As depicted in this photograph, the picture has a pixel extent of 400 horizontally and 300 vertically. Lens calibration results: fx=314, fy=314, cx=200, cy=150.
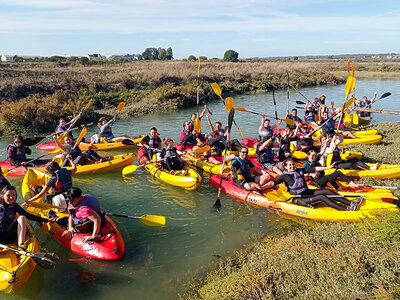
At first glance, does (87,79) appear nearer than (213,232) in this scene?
No

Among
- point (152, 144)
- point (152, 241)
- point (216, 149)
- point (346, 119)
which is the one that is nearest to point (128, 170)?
point (152, 144)

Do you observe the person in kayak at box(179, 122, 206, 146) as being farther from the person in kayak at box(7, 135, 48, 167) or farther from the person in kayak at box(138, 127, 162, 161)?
the person in kayak at box(7, 135, 48, 167)

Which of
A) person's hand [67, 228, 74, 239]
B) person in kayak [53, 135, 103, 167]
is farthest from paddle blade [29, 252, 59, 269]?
person in kayak [53, 135, 103, 167]

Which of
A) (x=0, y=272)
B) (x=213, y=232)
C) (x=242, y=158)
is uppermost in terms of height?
(x=242, y=158)

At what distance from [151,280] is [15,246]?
7.17 feet

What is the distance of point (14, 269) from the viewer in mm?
4301

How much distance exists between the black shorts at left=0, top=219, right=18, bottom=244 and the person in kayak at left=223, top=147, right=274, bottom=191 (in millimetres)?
4390

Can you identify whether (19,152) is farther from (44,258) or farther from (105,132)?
(44,258)

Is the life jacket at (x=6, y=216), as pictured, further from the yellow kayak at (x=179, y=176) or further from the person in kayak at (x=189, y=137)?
the person in kayak at (x=189, y=137)

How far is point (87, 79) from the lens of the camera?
941 inches

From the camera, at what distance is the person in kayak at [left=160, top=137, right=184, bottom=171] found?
28.0 feet

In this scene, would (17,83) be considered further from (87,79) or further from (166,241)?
(166,241)

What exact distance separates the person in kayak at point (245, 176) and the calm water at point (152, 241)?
502mm

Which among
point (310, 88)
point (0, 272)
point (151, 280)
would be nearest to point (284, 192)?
point (151, 280)
